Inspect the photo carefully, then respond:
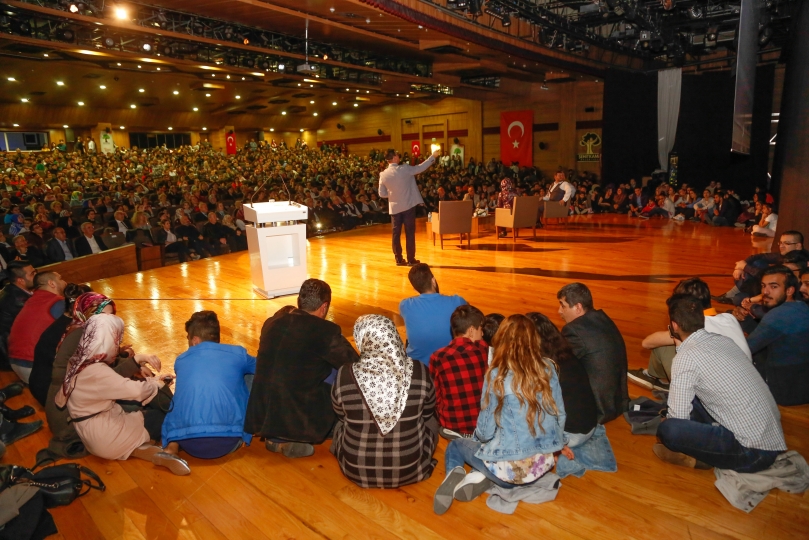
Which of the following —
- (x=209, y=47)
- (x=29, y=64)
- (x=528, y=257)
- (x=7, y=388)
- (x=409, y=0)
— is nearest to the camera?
(x=7, y=388)

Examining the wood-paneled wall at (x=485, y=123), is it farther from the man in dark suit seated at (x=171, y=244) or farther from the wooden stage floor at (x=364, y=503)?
the wooden stage floor at (x=364, y=503)

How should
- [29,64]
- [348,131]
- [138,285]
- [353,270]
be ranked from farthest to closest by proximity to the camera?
[348,131] < [29,64] < [353,270] < [138,285]

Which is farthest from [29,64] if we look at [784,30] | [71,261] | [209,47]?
[784,30]

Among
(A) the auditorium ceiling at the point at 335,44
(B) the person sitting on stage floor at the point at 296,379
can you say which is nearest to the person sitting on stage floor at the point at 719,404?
(B) the person sitting on stage floor at the point at 296,379

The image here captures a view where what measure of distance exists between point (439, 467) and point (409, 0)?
7742 mm

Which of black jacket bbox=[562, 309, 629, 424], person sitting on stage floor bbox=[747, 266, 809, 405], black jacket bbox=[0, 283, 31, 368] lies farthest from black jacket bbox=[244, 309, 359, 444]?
black jacket bbox=[0, 283, 31, 368]

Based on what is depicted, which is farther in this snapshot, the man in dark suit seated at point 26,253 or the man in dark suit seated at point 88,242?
the man in dark suit seated at point 88,242

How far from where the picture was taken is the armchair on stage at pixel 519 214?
327 inches

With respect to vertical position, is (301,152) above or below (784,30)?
below

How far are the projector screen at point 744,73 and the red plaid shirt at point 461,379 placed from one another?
11.1ft

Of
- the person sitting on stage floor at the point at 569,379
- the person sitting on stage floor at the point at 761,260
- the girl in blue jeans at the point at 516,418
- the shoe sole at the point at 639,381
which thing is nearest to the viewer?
the girl in blue jeans at the point at 516,418

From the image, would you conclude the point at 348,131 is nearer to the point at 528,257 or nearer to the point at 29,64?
the point at 29,64

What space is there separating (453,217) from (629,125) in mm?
8431

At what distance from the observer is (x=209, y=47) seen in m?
11.3
